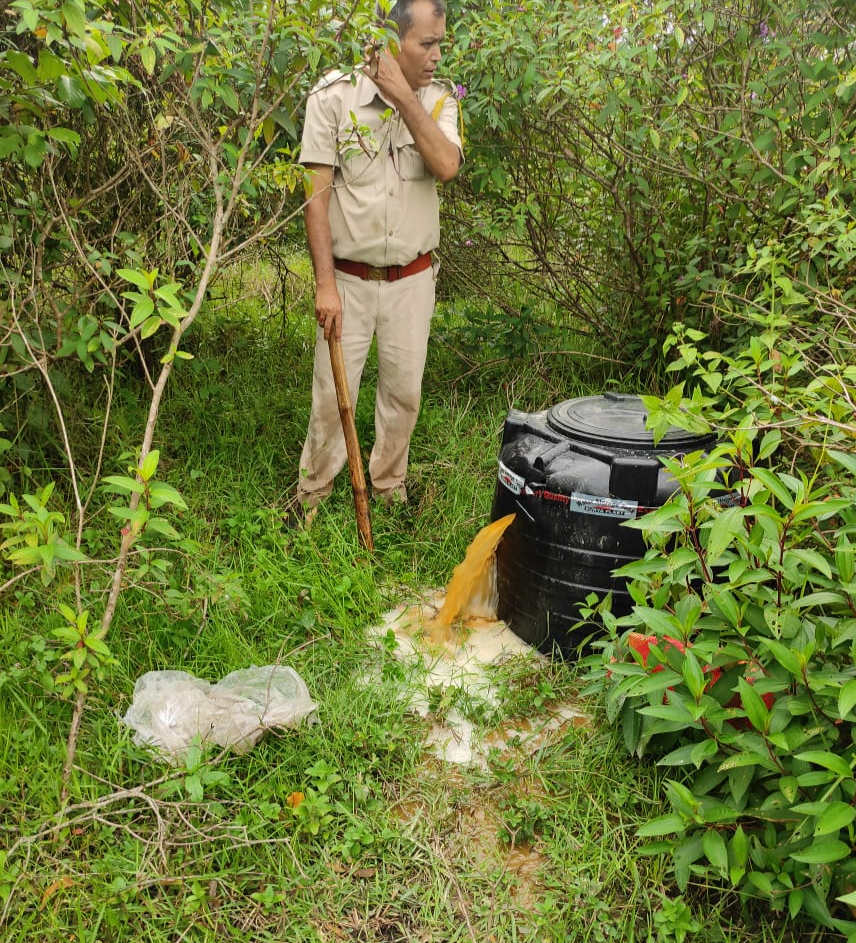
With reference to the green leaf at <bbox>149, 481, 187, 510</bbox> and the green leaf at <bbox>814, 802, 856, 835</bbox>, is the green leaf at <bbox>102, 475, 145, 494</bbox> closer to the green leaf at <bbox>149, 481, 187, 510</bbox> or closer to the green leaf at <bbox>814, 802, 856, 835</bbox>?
the green leaf at <bbox>149, 481, 187, 510</bbox>

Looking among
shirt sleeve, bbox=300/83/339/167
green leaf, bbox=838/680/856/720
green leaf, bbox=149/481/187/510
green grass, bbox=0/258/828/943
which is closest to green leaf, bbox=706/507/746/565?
green leaf, bbox=838/680/856/720

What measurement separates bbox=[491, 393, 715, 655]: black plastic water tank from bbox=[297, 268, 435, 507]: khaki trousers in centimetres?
73

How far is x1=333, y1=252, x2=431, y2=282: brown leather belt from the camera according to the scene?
130 inches

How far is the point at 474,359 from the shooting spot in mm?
4480

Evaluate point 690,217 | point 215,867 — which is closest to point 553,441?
point 215,867

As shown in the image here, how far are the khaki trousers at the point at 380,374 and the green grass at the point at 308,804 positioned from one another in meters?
0.32

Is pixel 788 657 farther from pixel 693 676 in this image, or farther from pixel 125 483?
pixel 125 483

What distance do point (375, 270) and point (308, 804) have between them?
2.01 m

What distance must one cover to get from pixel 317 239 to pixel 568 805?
6.95 ft

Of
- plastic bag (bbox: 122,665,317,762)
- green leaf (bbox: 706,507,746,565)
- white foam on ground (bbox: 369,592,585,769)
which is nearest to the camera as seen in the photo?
green leaf (bbox: 706,507,746,565)

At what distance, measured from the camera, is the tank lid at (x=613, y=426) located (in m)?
2.64

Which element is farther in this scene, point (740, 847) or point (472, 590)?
point (472, 590)

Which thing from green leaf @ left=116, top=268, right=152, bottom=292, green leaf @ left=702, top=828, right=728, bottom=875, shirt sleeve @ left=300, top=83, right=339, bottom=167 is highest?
shirt sleeve @ left=300, top=83, right=339, bottom=167

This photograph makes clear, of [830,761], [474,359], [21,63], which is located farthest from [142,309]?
[474,359]
